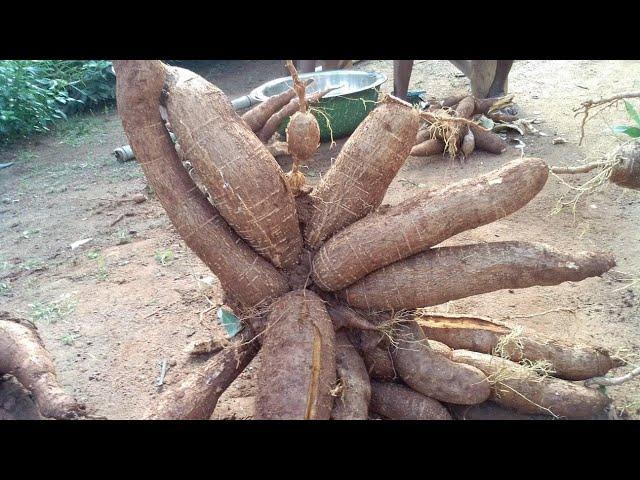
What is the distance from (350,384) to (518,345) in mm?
750

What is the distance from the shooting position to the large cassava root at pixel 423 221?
1839mm

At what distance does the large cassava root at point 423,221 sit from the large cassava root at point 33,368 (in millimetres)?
1023

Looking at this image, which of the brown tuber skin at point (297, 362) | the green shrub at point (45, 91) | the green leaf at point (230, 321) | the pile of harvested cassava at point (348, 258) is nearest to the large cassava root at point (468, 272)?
the pile of harvested cassava at point (348, 258)

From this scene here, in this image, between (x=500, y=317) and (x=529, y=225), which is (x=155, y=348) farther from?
(x=529, y=225)

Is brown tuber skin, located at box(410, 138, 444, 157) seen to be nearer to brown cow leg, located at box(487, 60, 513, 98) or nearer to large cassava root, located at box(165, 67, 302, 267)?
brown cow leg, located at box(487, 60, 513, 98)

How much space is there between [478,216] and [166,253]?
2.12 meters

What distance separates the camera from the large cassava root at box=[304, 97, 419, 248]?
1950 mm

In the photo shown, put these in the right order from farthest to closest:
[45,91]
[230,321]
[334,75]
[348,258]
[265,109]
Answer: [45,91]
[334,75]
[265,109]
[230,321]
[348,258]

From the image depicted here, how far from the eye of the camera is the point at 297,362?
1.70 metres

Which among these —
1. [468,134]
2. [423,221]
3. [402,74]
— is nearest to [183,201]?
[423,221]

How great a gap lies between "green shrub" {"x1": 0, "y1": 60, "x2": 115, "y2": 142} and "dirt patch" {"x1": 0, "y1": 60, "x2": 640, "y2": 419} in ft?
1.47

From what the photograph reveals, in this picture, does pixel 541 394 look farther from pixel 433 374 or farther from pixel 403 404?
pixel 403 404

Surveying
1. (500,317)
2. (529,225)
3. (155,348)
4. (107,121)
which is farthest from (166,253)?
(107,121)

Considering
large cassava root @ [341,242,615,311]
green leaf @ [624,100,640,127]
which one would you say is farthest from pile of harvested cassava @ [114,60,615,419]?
green leaf @ [624,100,640,127]
